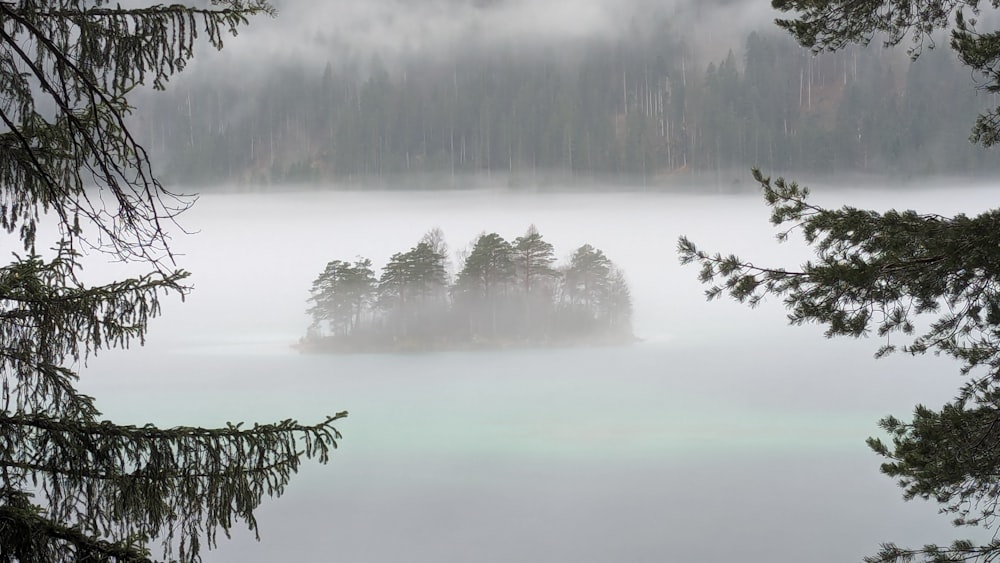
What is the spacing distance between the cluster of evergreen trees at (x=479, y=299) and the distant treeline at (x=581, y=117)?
178 cm

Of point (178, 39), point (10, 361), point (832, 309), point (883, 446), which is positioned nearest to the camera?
point (178, 39)

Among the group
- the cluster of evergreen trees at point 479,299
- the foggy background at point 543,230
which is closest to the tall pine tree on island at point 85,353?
the foggy background at point 543,230

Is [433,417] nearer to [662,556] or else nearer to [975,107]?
[662,556]

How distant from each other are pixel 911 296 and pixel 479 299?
1312cm

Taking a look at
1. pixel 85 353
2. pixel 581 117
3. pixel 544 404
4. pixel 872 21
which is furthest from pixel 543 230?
pixel 85 353

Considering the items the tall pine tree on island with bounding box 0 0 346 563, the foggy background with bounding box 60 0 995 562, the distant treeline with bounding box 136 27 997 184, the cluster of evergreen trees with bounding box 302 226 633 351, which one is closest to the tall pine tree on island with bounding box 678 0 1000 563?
the tall pine tree on island with bounding box 0 0 346 563

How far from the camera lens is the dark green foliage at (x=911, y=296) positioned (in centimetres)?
280

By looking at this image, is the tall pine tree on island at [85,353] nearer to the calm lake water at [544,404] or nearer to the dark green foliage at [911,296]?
the dark green foliage at [911,296]

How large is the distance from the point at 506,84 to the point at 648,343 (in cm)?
933

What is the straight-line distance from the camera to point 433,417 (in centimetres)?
2173

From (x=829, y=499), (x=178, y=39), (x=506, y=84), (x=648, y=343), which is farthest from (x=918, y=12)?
(x=648, y=343)

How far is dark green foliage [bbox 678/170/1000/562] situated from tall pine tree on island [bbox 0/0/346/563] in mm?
1855

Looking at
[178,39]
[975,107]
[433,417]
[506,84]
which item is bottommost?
[433,417]

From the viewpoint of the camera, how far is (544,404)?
22.3 meters
